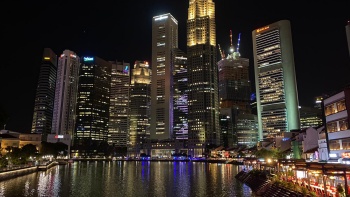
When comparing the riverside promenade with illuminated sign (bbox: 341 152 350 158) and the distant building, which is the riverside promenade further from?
the distant building

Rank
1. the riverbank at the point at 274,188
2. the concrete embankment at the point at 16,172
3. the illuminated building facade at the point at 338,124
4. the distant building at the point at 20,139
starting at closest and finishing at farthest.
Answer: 1. the riverbank at the point at 274,188
2. the illuminated building facade at the point at 338,124
3. the concrete embankment at the point at 16,172
4. the distant building at the point at 20,139

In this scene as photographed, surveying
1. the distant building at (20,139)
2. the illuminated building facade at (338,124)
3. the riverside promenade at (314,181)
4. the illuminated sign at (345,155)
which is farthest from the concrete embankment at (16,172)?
the illuminated sign at (345,155)

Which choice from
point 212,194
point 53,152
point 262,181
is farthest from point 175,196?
point 53,152

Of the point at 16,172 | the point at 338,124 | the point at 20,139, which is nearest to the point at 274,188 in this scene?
the point at 338,124

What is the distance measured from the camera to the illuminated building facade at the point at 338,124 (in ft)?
179

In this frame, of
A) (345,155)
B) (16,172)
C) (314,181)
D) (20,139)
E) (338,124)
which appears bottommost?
(16,172)

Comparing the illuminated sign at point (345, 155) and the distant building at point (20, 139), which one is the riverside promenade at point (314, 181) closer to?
the illuminated sign at point (345, 155)

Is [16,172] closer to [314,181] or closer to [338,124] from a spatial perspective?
[314,181]

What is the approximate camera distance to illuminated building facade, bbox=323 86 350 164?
54.5 meters

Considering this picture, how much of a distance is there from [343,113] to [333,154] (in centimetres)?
981

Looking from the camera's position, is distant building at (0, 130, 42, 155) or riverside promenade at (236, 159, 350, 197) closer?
riverside promenade at (236, 159, 350, 197)

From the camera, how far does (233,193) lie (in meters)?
47.5

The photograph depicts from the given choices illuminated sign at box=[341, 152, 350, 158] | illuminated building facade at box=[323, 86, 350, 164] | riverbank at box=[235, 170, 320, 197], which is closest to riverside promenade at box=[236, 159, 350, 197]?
riverbank at box=[235, 170, 320, 197]

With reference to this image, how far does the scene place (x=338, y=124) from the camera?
58.2 meters
